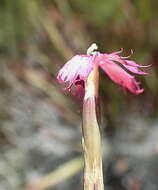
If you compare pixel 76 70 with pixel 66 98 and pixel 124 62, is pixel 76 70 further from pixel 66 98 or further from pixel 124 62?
pixel 66 98

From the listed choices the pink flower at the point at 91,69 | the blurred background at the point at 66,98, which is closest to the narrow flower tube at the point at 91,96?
the pink flower at the point at 91,69

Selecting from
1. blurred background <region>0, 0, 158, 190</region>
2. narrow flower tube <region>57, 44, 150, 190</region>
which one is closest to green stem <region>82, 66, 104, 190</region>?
narrow flower tube <region>57, 44, 150, 190</region>

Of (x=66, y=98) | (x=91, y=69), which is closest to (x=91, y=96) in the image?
(x=91, y=69)

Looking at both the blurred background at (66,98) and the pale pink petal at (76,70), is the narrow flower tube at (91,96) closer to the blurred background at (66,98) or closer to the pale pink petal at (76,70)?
the pale pink petal at (76,70)

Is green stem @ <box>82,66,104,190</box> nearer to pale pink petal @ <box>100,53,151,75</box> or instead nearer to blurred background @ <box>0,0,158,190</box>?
pale pink petal @ <box>100,53,151,75</box>

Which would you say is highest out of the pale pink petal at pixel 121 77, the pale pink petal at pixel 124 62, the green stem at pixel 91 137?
the pale pink petal at pixel 124 62

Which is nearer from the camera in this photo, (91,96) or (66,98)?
(91,96)
